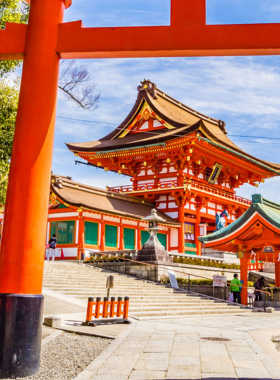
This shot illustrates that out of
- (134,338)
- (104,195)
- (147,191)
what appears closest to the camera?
(134,338)

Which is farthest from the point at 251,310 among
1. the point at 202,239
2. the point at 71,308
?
the point at 71,308

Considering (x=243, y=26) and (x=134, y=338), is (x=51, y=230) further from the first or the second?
(x=243, y=26)

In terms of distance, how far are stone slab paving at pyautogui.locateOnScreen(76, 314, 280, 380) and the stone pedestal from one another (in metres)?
10.7

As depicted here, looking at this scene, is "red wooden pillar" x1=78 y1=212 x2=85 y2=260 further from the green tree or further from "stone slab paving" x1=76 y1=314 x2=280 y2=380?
"stone slab paving" x1=76 y1=314 x2=280 y2=380

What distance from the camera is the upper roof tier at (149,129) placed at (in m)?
27.9

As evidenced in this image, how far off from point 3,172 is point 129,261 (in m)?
10.1

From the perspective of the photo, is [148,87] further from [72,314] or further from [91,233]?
[72,314]

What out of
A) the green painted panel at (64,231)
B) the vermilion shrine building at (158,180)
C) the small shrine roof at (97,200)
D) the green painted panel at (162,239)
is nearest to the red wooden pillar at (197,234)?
the vermilion shrine building at (158,180)

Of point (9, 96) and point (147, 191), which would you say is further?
point (147, 191)

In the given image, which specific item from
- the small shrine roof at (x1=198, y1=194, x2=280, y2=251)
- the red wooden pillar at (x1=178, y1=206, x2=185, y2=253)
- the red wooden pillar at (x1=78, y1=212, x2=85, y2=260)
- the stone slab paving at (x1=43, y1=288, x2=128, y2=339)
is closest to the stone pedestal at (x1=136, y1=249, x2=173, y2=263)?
the small shrine roof at (x1=198, y1=194, x2=280, y2=251)

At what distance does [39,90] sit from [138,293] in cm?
1107

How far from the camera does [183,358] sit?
5406 millimetres

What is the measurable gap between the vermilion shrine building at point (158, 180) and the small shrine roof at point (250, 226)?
25.5 feet

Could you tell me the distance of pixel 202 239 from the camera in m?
17.7
